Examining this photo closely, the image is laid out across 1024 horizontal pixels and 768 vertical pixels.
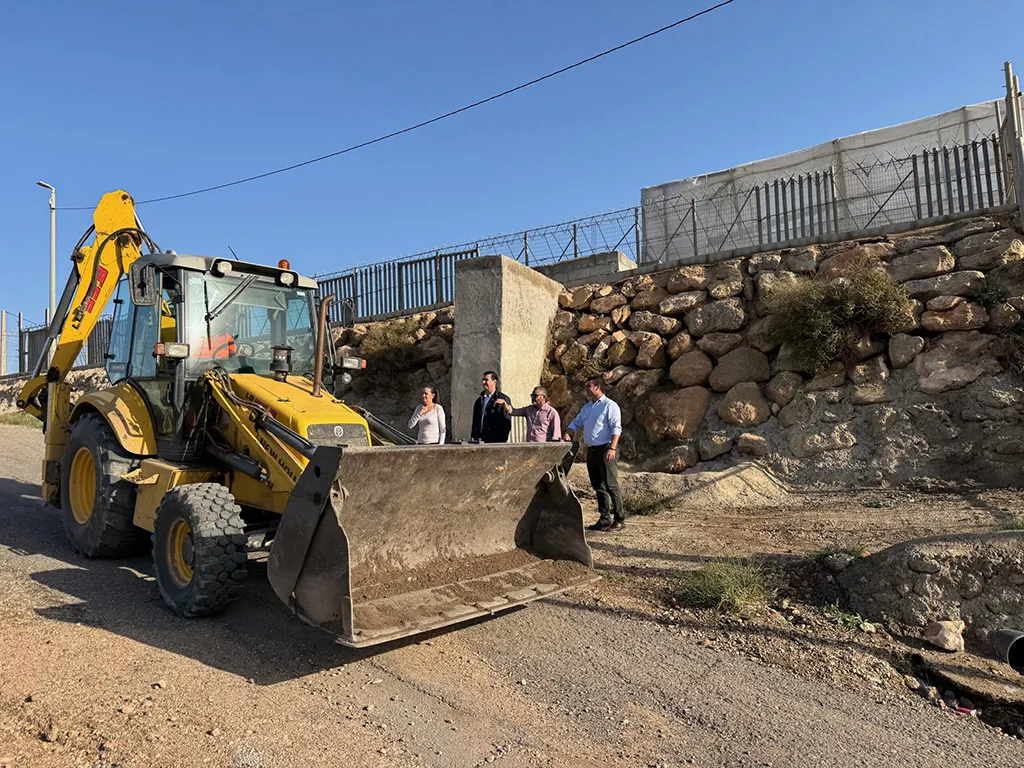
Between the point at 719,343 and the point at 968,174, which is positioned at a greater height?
the point at 968,174

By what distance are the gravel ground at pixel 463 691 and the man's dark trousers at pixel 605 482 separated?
6.07ft

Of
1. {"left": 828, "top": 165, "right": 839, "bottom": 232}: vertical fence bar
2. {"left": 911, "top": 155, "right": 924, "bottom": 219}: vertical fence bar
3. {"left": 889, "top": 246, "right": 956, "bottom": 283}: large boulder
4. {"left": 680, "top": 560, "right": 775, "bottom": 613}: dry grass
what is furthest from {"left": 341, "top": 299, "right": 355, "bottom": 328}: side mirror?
{"left": 911, "top": 155, "right": 924, "bottom": 219}: vertical fence bar

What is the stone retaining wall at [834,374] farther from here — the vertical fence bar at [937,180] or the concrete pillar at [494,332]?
the vertical fence bar at [937,180]

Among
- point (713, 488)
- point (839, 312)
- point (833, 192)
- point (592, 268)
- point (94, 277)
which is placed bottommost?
point (713, 488)

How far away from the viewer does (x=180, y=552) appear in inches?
190

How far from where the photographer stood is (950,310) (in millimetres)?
8523

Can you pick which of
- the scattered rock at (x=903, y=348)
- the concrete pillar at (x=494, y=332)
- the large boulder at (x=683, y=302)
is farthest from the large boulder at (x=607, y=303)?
the scattered rock at (x=903, y=348)

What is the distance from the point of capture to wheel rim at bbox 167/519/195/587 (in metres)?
4.75

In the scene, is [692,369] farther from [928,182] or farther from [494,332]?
[928,182]

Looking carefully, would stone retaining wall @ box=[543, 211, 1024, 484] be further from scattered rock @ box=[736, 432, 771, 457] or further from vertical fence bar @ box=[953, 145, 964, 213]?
vertical fence bar @ box=[953, 145, 964, 213]

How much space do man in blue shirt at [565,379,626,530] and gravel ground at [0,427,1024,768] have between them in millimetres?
1846

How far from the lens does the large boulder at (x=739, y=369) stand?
9484 millimetres

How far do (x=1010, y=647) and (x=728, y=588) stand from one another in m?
1.74

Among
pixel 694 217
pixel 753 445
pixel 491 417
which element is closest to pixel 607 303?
pixel 694 217
